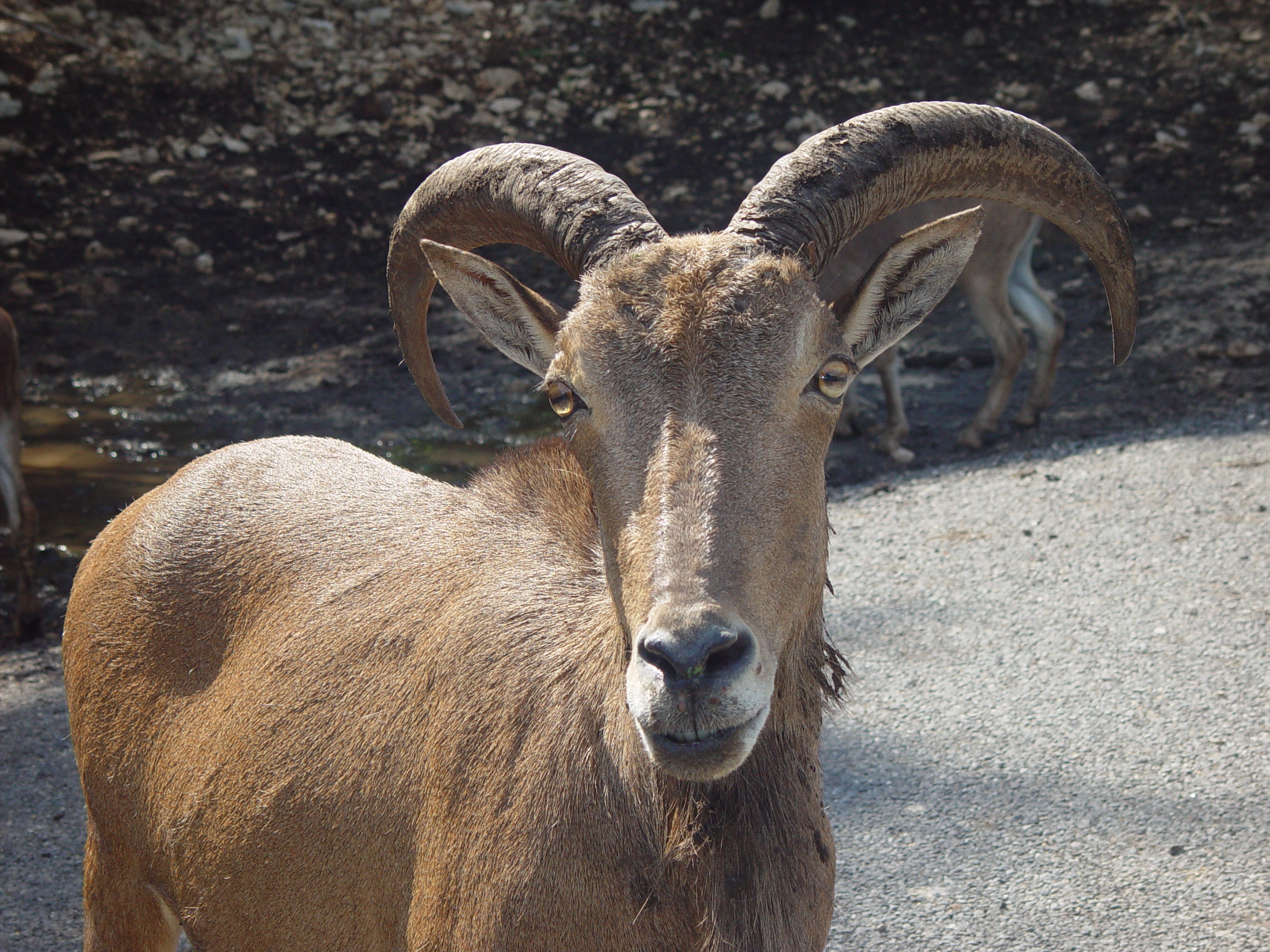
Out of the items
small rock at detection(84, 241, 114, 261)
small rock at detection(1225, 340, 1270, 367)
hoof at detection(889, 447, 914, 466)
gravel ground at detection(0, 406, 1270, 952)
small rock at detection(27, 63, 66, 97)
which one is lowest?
gravel ground at detection(0, 406, 1270, 952)

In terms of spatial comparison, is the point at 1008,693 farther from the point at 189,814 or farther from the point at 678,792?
the point at 189,814

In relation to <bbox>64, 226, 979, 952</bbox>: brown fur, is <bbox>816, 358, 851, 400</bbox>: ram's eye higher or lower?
higher

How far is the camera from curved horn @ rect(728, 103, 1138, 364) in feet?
9.68

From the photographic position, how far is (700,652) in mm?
2232

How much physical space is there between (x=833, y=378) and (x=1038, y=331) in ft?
22.0

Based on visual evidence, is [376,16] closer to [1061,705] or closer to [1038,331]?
[1038,331]

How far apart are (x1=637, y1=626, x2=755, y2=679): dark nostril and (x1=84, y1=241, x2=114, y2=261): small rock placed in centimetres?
1102

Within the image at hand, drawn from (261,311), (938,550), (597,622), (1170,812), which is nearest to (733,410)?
(597,622)

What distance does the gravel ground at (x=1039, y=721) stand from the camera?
4.34 meters

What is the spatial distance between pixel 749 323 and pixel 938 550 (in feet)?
15.4

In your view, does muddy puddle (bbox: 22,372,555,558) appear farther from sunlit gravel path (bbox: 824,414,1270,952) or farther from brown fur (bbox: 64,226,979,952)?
brown fur (bbox: 64,226,979,952)

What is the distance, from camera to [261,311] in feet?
36.2

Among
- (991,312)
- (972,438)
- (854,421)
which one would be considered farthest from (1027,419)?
(854,421)

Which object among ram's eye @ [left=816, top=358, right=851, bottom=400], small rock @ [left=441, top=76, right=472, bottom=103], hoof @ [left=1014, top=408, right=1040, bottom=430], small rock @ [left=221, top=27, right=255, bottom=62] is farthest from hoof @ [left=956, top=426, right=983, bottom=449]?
small rock @ [left=221, top=27, right=255, bottom=62]
